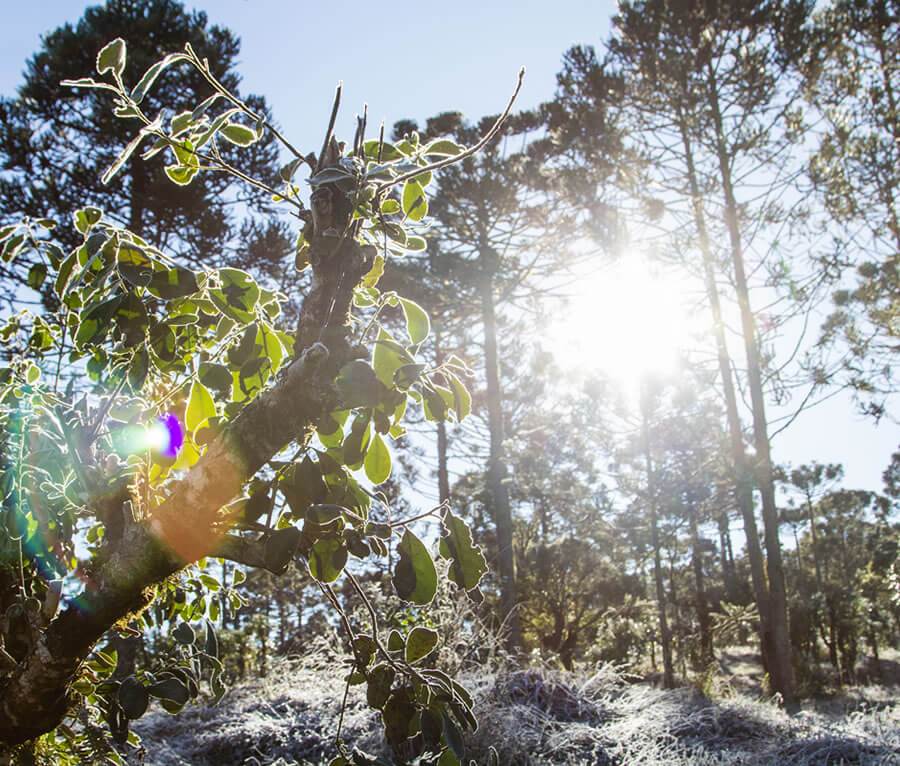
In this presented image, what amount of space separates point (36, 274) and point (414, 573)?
2.96 ft

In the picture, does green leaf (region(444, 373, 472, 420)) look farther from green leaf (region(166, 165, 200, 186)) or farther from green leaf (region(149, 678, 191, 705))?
green leaf (region(149, 678, 191, 705))

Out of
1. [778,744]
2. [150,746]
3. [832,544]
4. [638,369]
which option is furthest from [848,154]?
[832,544]

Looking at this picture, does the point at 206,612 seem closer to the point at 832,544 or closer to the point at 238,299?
the point at 238,299

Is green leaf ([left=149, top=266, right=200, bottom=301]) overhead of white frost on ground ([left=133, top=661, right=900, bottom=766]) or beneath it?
overhead

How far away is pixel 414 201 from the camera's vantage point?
1.00 meters

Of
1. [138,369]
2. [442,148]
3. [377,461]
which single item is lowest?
[377,461]

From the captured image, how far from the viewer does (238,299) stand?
2.68 feet

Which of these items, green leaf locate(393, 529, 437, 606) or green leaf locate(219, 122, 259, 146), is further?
green leaf locate(219, 122, 259, 146)

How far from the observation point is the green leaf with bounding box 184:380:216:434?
87cm

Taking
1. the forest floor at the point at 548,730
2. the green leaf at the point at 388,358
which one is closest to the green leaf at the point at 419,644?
the green leaf at the point at 388,358

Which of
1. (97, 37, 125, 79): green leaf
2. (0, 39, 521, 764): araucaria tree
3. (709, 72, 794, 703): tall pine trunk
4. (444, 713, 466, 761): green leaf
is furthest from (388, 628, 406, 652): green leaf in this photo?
(709, 72, 794, 703): tall pine trunk

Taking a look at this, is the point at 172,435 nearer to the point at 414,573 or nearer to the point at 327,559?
the point at 327,559

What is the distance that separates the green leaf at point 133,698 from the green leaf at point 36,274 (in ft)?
2.30

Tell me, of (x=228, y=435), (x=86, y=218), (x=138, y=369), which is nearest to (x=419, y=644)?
(x=228, y=435)
